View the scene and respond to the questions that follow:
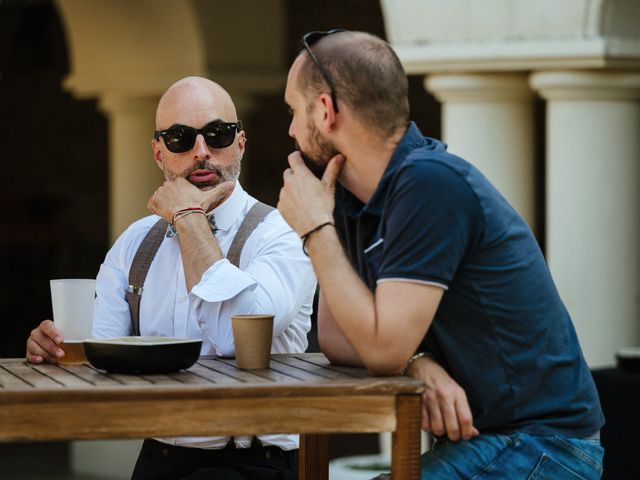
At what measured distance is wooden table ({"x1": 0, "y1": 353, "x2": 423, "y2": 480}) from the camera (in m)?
2.40

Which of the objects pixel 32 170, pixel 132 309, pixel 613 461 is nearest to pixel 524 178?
pixel 613 461

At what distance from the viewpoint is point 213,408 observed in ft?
7.99

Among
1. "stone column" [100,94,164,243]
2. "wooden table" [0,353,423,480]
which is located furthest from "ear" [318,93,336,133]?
"stone column" [100,94,164,243]

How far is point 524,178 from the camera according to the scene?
6.51 metres

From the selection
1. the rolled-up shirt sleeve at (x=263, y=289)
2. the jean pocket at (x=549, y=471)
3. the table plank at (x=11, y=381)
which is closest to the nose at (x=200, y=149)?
the rolled-up shirt sleeve at (x=263, y=289)

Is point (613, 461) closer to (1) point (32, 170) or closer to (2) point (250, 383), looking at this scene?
(2) point (250, 383)

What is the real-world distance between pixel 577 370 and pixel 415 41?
3.89 metres

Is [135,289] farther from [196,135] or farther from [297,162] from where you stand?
[297,162]

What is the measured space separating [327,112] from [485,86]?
3.77 m

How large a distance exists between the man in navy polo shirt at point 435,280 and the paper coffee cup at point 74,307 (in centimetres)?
52

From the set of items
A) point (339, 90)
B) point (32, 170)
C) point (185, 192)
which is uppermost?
point (339, 90)

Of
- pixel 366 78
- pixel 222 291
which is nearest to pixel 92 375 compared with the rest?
pixel 222 291

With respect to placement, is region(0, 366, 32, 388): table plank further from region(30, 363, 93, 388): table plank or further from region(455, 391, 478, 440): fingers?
region(455, 391, 478, 440): fingers

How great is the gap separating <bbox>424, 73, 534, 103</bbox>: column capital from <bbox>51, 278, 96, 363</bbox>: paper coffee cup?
3655 mm
